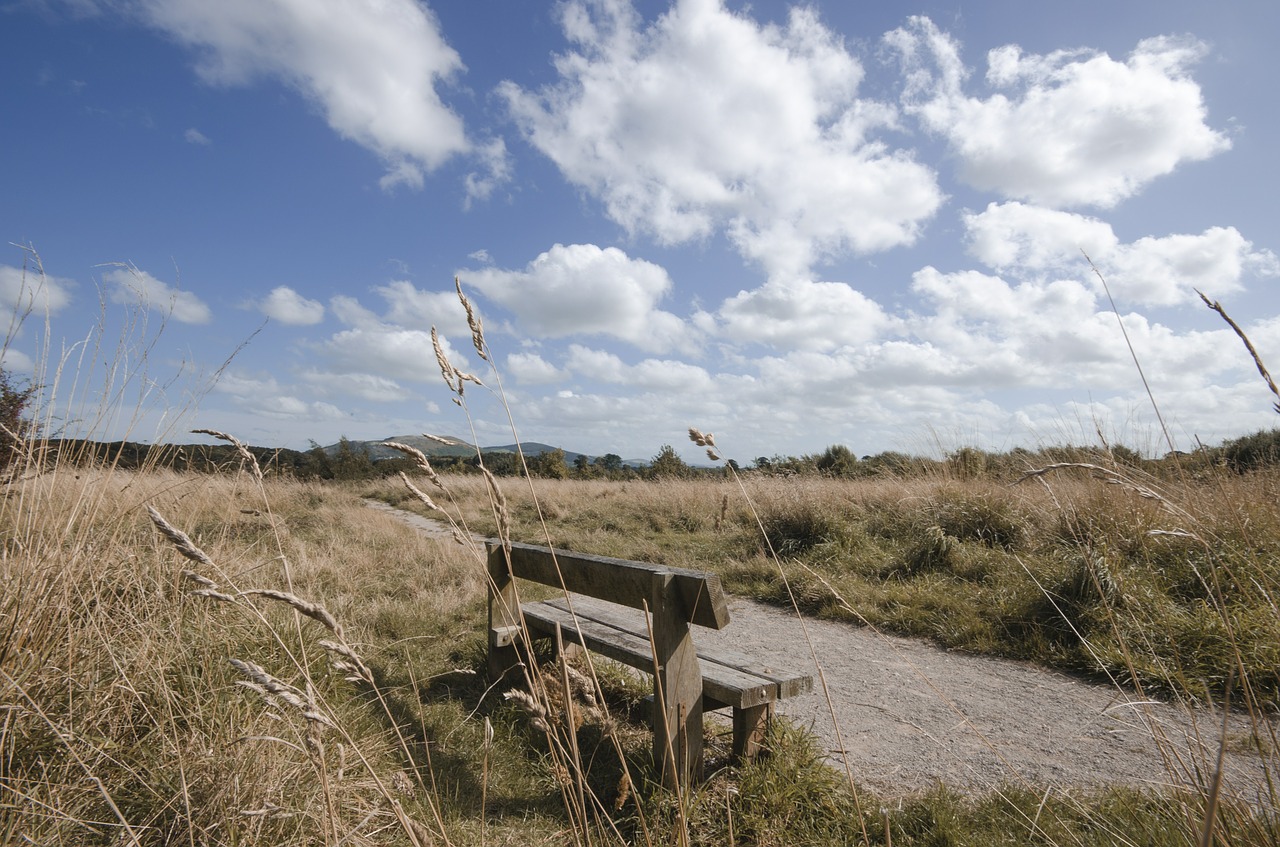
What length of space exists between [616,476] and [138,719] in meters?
22.6

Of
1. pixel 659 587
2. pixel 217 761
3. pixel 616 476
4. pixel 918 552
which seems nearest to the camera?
pixel 217 761

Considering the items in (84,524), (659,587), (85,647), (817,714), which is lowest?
(817,714)

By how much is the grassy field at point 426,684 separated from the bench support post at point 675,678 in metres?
0.15

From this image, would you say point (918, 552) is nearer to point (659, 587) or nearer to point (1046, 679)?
point (1046, 679)

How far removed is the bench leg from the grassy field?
3.6 inches

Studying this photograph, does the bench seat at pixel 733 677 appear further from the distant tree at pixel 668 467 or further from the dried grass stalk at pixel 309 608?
the distant tree at pixel 668 467

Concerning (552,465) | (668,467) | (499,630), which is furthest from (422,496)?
(552,465)

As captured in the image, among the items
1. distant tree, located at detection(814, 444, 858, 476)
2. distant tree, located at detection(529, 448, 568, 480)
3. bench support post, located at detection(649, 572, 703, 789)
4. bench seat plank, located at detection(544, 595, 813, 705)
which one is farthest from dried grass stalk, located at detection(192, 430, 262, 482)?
distant tree, located at detection(529, 448, 568, 480)

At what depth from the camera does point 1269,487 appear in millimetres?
6055

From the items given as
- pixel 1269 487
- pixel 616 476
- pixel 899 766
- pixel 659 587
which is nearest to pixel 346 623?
pixel 659 587

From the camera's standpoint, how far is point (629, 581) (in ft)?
9.89

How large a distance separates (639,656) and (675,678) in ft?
1.42

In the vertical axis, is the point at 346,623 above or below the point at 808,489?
below

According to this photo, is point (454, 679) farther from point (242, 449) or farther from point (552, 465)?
point (552, 465)
